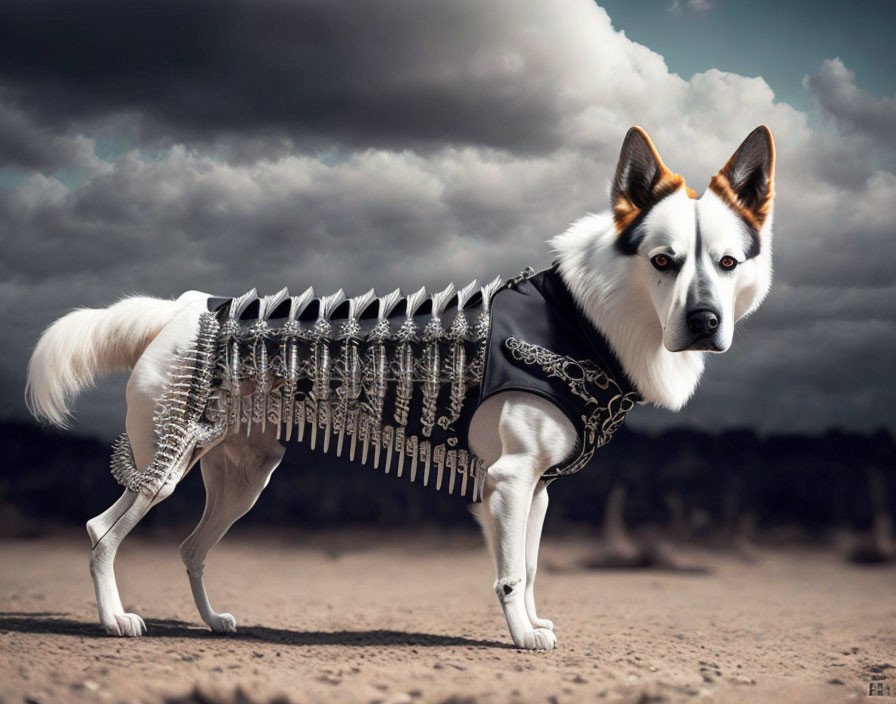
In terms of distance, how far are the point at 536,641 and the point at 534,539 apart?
0.46 meters

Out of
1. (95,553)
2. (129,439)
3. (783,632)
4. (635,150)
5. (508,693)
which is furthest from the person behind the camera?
(783,632)

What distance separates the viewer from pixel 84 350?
167 inches

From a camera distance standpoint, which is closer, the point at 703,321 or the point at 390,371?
the point at 703,321

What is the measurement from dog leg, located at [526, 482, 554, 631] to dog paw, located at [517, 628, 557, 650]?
0.59 ft

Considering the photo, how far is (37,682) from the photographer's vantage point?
3096 millimetres

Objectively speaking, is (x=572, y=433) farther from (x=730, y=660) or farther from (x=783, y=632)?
(x=783, y=632)

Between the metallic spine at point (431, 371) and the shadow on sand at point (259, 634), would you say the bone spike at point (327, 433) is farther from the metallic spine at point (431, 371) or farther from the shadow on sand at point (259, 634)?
the shadow on sand at point (259, 634)

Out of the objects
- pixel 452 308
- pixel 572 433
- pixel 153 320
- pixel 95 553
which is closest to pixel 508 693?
pixel 572 433

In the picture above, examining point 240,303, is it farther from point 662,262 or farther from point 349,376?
point 662,262

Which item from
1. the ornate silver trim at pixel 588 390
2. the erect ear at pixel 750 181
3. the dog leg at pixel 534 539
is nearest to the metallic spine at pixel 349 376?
the ornate silver trim at pixel 588 390

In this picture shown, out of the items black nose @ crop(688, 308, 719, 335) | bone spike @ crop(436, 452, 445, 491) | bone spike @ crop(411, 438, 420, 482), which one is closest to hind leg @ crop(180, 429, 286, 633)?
bone spike @ crop(411, 438, 420, 482)

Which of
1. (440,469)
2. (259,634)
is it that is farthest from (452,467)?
(259,634)

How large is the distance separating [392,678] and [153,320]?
2142 mm

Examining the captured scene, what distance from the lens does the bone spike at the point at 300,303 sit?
13.3 ft
